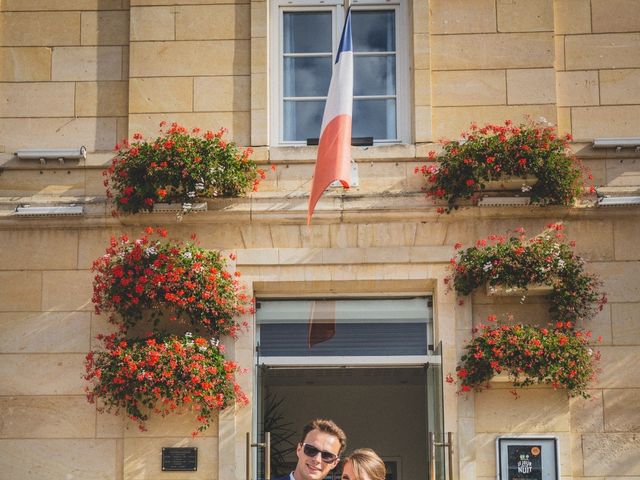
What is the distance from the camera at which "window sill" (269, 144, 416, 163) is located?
9.30 m

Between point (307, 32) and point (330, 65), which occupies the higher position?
point (307, 32)

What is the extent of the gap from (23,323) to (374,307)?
2.68 m

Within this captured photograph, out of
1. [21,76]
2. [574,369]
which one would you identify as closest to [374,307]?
[574,369]

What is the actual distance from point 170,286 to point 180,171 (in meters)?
0.87

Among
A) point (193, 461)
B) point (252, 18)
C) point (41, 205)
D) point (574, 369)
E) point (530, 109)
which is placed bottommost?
point (193, 461)

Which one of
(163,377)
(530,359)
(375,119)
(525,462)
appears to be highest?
(375,119)

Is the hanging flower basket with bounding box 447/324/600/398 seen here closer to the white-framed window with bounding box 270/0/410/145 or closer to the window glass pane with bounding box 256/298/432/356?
the window glass pane with bounding box 256/298/432/356

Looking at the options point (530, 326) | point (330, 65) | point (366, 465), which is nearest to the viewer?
point (366, 465)

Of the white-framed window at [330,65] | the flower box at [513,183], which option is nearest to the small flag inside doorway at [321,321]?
the white-framed window at [330,65]

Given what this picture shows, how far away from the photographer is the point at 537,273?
28.8 feet

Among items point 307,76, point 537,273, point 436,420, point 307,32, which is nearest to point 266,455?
point 436,420

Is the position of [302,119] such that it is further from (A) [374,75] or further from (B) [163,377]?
(B) [163,377]

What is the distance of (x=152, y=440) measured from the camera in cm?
888

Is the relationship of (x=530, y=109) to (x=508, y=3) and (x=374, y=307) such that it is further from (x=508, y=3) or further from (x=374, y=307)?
(x=374, y=307)
